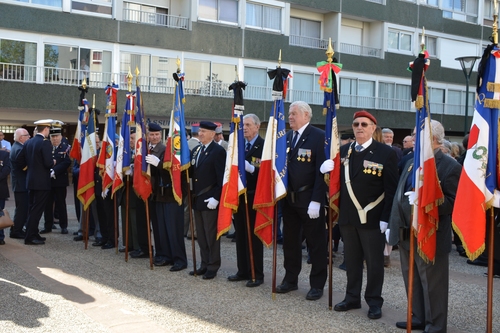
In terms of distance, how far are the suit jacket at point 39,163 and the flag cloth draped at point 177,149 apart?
321 cm

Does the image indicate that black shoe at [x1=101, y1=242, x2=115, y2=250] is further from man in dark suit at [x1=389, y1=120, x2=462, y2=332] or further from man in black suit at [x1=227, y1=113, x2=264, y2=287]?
man in dark suit at [x1=389, y1=120, x2=462, y2=332]

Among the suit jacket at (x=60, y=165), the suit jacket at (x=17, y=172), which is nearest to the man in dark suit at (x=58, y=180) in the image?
the suit jacket at (x=60, y=165)

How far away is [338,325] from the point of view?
593cm

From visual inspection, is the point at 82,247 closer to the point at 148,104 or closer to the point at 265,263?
the point at 265,263

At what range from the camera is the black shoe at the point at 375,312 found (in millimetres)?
6191

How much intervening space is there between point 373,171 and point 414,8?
30029mm

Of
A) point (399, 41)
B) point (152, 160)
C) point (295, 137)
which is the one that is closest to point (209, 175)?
point (152, 160)

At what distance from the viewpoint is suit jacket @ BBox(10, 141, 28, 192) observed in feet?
36.6

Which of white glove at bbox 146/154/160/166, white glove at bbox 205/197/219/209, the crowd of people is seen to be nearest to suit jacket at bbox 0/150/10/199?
the crowd of people

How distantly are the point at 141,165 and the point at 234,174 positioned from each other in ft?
6.13

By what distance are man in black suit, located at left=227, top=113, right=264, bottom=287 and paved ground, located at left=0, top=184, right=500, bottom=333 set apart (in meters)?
0.22

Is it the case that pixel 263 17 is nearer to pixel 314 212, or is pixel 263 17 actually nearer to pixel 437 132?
pixel 314 212

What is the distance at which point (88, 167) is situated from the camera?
10.7m

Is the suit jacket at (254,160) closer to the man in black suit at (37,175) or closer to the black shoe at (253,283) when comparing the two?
the black shoe at (253,283)
